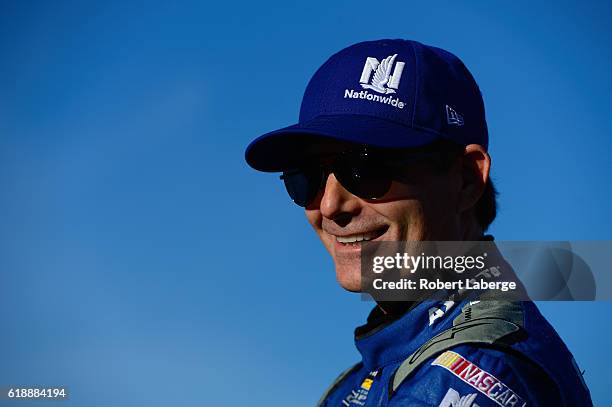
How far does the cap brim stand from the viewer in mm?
3510

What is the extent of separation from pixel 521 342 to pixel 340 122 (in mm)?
1338

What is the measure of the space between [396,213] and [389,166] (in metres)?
0.22

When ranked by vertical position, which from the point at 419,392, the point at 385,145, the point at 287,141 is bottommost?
the point at 419,392

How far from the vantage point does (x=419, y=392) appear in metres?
2.69

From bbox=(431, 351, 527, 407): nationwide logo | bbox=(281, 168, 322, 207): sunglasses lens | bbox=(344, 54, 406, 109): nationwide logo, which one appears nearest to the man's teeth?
bbox=(281, 168, 322, 207): sunglasses lens

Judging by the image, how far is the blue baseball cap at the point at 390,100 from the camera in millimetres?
3566

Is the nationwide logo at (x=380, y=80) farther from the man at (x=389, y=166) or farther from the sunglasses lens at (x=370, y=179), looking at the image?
the sunglasses lens at (x=370, y=179)

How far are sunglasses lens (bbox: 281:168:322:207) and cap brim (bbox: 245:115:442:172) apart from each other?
0.28 feet

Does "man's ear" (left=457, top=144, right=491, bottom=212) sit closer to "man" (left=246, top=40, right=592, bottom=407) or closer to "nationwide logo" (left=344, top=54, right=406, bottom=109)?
"man" (left=246, top=40, right=592, bottom=407)

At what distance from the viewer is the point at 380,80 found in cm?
367

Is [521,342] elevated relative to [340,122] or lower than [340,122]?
lower

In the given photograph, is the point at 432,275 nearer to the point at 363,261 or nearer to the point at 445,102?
the point at 363,261

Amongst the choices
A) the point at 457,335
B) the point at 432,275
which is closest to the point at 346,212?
the point at 432,275

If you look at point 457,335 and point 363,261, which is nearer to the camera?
point 457,335
